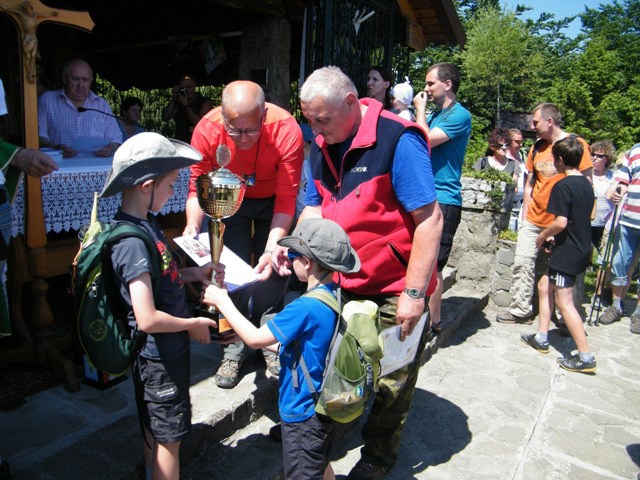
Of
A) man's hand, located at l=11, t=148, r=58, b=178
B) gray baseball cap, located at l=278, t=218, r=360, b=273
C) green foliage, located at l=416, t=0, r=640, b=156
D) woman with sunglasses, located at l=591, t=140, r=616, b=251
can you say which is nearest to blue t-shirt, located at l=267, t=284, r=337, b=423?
gray baseball cap, located at l=278, t=218, r=360, b=273

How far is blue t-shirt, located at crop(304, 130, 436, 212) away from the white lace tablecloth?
2168mm

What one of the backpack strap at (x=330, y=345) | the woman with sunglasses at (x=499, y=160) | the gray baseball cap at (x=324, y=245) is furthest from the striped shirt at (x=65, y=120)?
the woman with sunglasses at (x=499, y=160)

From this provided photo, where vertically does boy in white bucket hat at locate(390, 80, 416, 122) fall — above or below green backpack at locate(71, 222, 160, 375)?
above

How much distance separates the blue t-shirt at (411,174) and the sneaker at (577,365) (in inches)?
123

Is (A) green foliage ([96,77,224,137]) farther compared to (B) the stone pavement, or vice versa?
(A) green foliage ([96,77,224,137])

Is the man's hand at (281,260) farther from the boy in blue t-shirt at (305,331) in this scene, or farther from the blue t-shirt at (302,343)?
the blue t-shirt at (302,343)

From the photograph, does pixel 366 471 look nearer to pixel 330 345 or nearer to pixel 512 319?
pixel 330 345

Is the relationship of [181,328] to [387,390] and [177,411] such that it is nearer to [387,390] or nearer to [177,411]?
[177,411]

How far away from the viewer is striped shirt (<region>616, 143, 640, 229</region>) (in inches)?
239

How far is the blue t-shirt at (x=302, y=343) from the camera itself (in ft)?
6.66

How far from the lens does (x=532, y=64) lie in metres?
30.8

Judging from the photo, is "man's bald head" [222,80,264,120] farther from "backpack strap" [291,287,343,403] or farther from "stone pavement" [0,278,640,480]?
"stone pavement" [0,278,640,480]

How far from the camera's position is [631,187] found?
20.1 feet

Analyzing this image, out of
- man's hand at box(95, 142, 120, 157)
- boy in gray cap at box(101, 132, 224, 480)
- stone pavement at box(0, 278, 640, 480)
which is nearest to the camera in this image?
boy in gray cap at box(101, 132, 224, 480)
